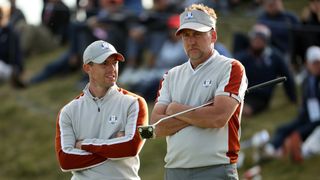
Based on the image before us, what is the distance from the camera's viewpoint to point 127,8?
17078 millimetres

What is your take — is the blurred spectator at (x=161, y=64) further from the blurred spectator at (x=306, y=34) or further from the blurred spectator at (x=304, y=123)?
the blurred spectator at (x=304, y=123)

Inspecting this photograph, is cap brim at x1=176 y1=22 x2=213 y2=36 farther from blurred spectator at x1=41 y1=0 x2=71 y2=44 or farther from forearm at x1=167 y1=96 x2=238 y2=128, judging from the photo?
blurred spectator at x1=41 y1=0 x2=71 y2=44

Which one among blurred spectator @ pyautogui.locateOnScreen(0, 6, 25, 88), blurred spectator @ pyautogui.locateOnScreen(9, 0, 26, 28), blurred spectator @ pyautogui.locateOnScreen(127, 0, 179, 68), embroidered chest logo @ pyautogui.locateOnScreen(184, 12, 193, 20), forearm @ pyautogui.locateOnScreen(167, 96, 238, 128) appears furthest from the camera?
blurred spectator @ pyautogui.locateOnScreen(9, 0, 26, 28)

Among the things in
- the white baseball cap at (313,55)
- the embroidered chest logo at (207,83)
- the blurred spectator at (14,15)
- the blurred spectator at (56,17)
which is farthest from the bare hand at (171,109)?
the blurred spectator at (56,17)

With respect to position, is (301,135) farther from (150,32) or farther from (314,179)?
(150,32)

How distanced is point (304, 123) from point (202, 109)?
5.24m

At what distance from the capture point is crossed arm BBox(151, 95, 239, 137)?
24.1ft

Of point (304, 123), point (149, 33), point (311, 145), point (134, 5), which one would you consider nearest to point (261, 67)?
point (304, 123)

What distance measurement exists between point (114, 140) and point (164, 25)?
27.3ft

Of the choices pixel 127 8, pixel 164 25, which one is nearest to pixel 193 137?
pixel 164 25

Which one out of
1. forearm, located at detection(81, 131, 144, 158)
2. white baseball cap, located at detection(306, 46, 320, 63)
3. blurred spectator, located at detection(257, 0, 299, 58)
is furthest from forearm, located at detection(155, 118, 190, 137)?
blurred spectator, located at detection(257, 0, 299, 58)

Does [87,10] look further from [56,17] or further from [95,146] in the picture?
[95,146]

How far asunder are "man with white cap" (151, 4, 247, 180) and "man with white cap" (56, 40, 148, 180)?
0.86 feet

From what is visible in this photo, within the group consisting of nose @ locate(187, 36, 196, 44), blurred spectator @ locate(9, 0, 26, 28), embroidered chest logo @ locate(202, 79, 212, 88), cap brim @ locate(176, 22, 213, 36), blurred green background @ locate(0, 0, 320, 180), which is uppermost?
blurred spectator @ locate(9, 0, 26, 28)
